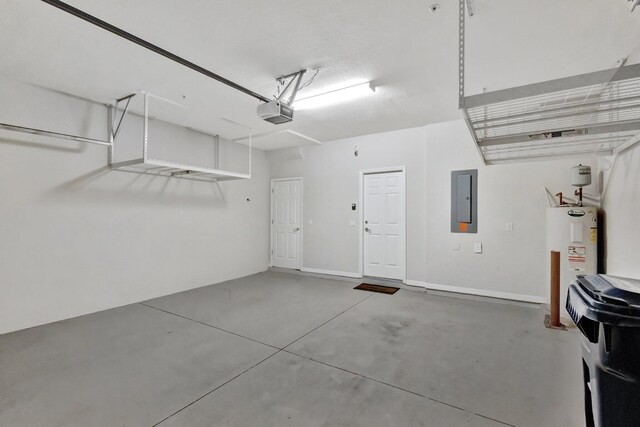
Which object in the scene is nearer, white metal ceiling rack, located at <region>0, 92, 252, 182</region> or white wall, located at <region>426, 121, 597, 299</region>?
white metal ceiling rack, located at <region>0, 92, 252, 182</region>

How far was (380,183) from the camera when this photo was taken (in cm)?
546

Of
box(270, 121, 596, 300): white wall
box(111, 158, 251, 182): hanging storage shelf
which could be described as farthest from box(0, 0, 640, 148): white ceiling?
box(270, 121, 596, 300): white wall

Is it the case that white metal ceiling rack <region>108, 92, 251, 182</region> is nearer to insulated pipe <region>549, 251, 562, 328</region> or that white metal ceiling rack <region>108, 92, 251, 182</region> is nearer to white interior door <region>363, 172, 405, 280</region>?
white interior door <region>363, 172, 405, 280</region>

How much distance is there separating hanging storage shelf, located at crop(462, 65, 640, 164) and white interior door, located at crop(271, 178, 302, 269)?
4302mm

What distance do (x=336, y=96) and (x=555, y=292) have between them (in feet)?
11.4

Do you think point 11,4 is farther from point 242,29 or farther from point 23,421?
point 23,421

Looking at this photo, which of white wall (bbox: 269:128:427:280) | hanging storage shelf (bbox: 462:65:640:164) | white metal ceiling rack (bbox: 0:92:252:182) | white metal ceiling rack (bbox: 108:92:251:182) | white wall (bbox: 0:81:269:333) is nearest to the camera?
hanging storage shelf (bbox: 462:65:640:164)

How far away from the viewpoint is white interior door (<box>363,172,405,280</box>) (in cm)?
525

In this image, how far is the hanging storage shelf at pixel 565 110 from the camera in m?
1.42

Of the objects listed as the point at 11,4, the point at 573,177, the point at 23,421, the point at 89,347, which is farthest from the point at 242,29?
the point at 573,177

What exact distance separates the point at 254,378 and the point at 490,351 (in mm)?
2218

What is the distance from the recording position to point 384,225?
544 cm

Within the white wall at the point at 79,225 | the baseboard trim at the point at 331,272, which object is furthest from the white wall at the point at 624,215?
the white wall at the point at 79,225

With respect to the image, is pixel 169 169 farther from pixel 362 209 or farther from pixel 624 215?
pixel 624 215
